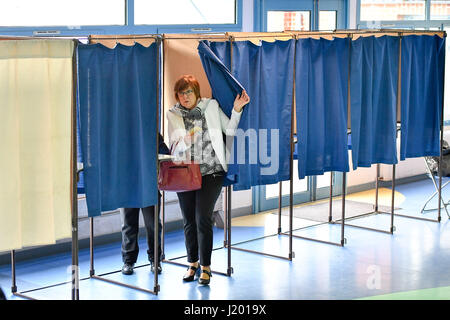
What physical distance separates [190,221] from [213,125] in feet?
2.30

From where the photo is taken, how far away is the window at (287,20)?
727cm

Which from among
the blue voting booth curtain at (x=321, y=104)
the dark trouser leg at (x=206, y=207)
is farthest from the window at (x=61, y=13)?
the dark trouser leg at (x=206, y=207)

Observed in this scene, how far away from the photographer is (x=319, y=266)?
5.37 metres

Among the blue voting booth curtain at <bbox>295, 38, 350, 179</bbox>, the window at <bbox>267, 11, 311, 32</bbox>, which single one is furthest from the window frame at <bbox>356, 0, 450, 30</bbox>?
the blue voting booth curtain at <bbox>295, 38, 350, 179</bbox>

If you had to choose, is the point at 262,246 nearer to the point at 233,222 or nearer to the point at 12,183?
the point at 233,222

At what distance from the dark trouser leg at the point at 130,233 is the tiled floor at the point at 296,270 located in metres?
0.14

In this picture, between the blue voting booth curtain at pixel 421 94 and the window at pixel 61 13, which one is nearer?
the window at pixel 61 13

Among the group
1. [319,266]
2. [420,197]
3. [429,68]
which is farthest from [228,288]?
[420,197]

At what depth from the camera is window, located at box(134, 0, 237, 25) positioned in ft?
20.4

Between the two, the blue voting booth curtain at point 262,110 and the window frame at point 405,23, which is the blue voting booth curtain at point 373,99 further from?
the window frame at point 405,23

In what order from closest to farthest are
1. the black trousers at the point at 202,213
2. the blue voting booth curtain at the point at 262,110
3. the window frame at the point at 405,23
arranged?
1. the black trousers at the point at 202,213
2. the blue voting booth curtain at the point at 262,110
3. the window frame at the point at 405,23

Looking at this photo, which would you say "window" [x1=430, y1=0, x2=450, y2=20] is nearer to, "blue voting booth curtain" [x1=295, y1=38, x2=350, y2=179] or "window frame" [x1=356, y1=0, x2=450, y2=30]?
"window frame" [x1=356, y1=0, x2=450, y2=30]

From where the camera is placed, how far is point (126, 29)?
605cm

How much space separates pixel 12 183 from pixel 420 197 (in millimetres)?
5614
